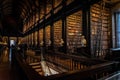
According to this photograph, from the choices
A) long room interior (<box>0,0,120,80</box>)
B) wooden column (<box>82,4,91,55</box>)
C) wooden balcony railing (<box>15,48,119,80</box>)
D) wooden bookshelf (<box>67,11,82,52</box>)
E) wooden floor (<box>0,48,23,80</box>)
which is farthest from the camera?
wooden bookshelf (<box>67,11,82,52</box>)

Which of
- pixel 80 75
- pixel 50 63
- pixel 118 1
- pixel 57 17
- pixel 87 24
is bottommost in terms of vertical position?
pixel 50 63

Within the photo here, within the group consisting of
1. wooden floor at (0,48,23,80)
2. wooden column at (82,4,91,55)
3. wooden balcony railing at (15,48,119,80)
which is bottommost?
wooden floor at (0,48,23,80)

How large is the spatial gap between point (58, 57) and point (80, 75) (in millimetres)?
2496

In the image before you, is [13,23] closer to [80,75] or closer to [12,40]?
[12,40]

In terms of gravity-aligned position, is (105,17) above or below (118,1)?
below

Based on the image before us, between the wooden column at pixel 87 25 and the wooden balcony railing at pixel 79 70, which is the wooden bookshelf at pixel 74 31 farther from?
the wooden balcony railing at pixel 79 70

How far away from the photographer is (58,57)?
4.16 m

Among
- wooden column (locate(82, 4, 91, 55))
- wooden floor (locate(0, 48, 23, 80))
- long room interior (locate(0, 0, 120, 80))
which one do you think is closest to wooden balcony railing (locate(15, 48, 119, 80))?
long room interior (locate(0, 0, 120, 80))

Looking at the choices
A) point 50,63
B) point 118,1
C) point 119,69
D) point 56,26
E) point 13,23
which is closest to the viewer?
point 119,69

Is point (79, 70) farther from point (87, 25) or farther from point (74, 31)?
point (74, 31)

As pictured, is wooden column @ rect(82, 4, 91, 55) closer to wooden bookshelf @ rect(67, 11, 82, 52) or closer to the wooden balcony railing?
the wooden balcony railing

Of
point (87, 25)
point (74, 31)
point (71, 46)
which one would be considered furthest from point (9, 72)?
point (74, 31)

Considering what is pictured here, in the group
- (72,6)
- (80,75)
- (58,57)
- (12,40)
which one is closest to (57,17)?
(72,6)

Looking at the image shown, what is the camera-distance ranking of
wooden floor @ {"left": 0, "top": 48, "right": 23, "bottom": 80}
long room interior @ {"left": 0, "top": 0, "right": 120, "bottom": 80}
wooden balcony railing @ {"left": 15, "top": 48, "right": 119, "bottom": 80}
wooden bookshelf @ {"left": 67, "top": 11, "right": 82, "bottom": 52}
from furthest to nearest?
wooden bookshelf @ {"left": 67, "top": 11, "right": 82, "bottom": 52}
wooden floor @ {"left": 0, "top": 48, "right": 23, "bottom": 80}
long room interior @ {"left": 0, "top": 0, "right": 120, "bottom": 80}
wooden balcony railing @ {"left": 15, "top": 48, "right": 119, "bottom": 80}
